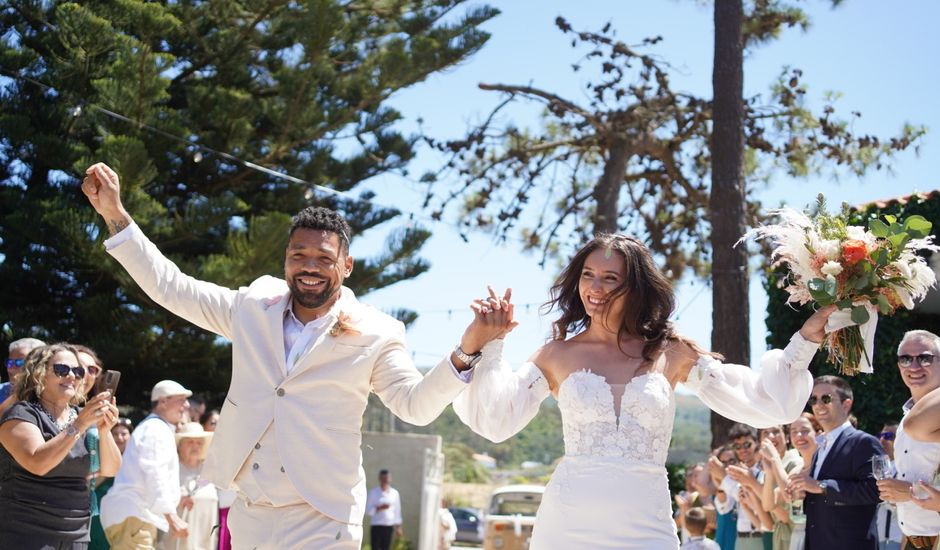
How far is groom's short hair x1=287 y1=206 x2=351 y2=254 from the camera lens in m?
4.47

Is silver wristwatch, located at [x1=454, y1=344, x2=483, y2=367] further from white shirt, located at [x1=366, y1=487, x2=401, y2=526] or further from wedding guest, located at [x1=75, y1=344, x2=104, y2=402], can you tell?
white shirt, located at [x1=366, y1=487, x2=401, y2=526]

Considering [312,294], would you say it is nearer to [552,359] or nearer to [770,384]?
[552,359]

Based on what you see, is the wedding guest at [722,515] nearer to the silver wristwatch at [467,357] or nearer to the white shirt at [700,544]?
the white shirt at [700,544]

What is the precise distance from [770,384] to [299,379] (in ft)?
5.65

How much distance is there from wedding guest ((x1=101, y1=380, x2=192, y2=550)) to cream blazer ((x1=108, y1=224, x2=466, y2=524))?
3.82 m

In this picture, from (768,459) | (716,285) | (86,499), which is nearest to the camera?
(86,499)

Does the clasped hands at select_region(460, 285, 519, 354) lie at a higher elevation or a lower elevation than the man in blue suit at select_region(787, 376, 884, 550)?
higher

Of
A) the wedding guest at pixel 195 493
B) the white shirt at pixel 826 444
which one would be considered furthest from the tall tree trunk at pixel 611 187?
the white shirt at pixel 826 444

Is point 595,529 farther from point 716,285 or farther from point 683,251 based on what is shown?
point 683,251

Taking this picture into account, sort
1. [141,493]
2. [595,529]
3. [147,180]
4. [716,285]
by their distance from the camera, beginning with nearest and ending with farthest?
[595,529], [141,493], [716,285], [147,180]

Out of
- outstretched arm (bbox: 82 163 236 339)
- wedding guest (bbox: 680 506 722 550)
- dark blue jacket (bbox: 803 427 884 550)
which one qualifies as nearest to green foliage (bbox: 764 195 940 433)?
wedding guest (bbox: 680 506 722 550)

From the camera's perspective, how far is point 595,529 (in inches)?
160

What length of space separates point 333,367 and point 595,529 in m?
1.13

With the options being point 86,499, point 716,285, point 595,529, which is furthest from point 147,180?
point 595,529
